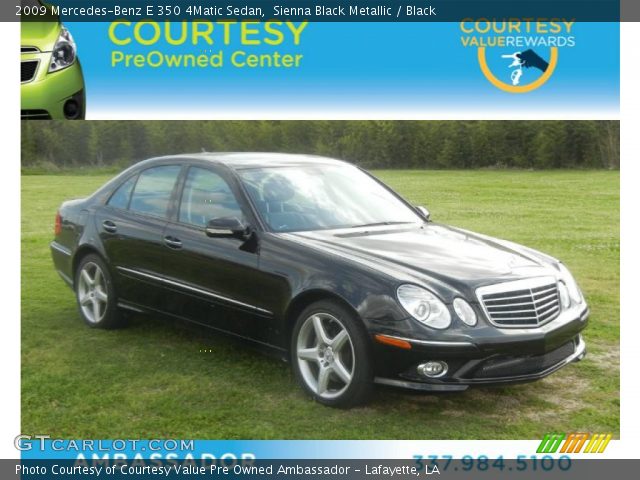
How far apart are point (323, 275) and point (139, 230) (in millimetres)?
2220

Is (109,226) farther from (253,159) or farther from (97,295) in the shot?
(253,159)

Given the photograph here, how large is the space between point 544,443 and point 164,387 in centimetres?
272

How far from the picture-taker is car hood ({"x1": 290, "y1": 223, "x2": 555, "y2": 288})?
5301 millimetres

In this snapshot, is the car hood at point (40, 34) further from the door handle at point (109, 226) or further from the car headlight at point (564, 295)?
the car headlight at point (564, 295)

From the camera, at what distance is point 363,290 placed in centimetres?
513

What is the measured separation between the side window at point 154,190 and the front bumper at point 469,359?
2.64 meters

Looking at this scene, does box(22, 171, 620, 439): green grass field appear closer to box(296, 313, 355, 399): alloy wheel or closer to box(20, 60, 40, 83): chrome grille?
box(296, 313, 355, 399): alloy wheel

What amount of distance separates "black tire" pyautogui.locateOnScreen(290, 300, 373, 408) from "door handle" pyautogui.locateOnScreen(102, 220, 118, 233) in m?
2.40

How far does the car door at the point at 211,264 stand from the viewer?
5.86 m

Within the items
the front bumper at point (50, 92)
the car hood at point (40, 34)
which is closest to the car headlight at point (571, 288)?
the front bumper at point (50, 92)

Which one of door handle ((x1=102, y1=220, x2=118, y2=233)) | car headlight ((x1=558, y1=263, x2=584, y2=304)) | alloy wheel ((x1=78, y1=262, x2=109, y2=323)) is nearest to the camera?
car headlight ((x1=558, y1=263, x2=584, y2=304))

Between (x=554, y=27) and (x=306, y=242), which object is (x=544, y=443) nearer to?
(x=306, y=242)

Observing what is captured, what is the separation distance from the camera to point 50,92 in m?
6.41
